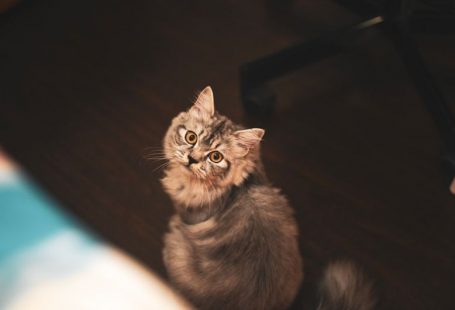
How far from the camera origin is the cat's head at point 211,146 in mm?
807

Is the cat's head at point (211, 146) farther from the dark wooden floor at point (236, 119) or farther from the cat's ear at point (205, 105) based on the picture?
the dark wooden floor at point (236, 119)

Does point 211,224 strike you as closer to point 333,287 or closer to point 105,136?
point 333,287

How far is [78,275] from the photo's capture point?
1054 millimetres

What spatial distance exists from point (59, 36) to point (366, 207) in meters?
1.13

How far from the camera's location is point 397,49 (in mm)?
1323

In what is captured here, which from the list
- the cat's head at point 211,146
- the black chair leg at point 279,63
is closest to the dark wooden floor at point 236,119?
the black chair leg at point 279,63

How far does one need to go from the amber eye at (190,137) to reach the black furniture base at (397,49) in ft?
1.50

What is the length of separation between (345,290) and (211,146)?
1.30ft

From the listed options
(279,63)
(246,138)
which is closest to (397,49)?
(279,63)

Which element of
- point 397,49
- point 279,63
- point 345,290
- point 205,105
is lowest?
point 345,290

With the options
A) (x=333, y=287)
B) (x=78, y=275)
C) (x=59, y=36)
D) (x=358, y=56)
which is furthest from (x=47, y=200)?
(x=358, y=56)

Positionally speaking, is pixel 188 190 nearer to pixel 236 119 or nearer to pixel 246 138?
pixel 246 138

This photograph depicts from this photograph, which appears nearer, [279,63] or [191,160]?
[191,160]

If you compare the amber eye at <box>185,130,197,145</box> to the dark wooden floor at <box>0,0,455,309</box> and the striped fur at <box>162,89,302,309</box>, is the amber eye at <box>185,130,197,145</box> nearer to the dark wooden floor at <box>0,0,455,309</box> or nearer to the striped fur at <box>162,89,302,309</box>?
the striped fur at <box>162,89,302,309</box>
